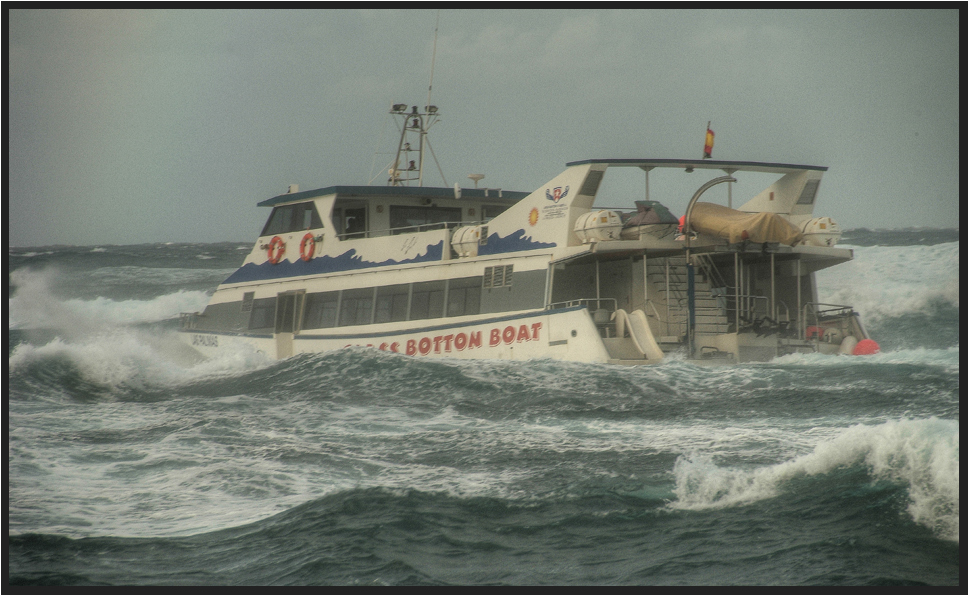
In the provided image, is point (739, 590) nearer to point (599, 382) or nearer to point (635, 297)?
point (599, 382)

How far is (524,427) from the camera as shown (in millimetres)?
11156

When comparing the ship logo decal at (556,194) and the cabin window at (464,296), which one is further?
the cabin window at (464,296)

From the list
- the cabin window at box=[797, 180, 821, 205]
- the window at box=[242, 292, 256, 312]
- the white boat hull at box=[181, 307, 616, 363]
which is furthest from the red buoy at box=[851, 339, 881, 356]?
the window at box=[242, 292, 256, 312]

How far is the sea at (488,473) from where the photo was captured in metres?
6.59

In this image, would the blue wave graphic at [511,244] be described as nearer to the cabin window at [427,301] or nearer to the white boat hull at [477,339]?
the cabin window at [427,301]

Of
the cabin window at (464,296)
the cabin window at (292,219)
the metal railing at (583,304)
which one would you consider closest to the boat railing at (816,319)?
the metal railing at (583,304)

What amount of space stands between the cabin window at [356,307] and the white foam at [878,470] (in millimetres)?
10516

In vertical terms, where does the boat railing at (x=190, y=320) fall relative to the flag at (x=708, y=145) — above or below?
below

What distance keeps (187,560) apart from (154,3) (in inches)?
163

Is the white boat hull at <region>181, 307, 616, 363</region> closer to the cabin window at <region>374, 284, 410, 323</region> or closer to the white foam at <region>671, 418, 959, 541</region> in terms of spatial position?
the cabin window at <region>374, 284, 410, 323</region>

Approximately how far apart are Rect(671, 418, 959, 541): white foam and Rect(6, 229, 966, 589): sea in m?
0.02

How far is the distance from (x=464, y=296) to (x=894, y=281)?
1489 cm

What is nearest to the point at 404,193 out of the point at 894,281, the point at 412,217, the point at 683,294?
the point at 412,217

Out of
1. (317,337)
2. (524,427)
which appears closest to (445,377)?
(524,427)
